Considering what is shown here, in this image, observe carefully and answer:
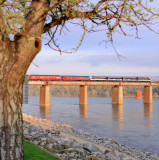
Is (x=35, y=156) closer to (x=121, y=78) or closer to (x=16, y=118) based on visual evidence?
(x=16, y=118)

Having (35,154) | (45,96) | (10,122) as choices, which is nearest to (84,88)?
(45,96)

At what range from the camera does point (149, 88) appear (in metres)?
115

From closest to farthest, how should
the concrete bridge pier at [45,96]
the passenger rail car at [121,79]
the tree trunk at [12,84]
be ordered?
the tree trunk at [12,84] < the concrete bridge pier at [45,96] < the passenger rail car at [121,79]

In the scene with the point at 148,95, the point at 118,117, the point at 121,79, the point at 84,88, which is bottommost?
the point at 118,117

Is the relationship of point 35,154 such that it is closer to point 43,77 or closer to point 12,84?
point 12,84

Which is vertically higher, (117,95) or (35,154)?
(35,154)

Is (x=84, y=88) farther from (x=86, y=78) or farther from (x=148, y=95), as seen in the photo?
(x=148, y=95)

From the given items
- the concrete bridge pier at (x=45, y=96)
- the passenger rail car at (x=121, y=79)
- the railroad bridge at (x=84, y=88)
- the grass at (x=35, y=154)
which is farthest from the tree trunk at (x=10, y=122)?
the passenger rail car at (x=121, y=79)

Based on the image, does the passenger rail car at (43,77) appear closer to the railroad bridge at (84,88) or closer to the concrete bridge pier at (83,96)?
the railroad bridge at (84,88)

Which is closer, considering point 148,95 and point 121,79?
point 121,79

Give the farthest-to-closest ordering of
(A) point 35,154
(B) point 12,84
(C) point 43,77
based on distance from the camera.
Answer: (C) point 43,77 < (A) point 35,154 < (B) point 12,84

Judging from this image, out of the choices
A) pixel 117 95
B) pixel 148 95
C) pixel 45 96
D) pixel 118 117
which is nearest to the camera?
pixel 118 117

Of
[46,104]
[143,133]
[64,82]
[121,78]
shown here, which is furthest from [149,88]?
[143,133]

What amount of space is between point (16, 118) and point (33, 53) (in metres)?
2.13
